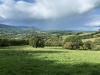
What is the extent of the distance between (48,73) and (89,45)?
12868 cm

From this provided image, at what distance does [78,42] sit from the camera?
15500 cm

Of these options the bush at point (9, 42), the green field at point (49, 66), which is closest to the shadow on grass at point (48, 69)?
the green field at point (49, 66)

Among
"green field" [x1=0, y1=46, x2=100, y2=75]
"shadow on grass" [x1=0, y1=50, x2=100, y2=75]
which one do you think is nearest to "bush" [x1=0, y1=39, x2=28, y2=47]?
"green field" [x1=0, y1=46, x2=100, y2=75]

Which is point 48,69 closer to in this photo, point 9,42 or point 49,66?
point 49,66

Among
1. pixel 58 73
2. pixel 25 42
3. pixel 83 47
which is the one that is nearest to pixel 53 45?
pixel 25 42

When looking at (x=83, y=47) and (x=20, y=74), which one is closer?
(x=20, y=74)


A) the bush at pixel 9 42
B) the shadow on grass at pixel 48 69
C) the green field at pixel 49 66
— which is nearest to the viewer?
the shadow on grass at pixel 48 69

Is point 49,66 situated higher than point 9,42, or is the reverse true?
point 9,42

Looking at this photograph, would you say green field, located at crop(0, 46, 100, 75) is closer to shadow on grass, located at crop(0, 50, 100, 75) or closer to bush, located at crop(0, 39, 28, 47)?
shadow on grass, located at crop(0, 50, 100, 75)

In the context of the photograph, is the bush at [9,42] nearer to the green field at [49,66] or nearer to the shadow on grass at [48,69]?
the green field at [49,66]

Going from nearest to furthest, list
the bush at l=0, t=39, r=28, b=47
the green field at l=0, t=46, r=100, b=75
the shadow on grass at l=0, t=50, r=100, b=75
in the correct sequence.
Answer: the shadow on grass at l=0, t=50, r=100, b=75 < the green field at l=0, t=46, r=100, b=75 < the bush at l=0, t=39, r=28, b=47

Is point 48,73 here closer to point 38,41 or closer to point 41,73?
point 41,73

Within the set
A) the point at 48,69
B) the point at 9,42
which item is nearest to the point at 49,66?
the point at 48,69

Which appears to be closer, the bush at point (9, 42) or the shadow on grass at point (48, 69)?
the shadow on grass at point (48, 69)
